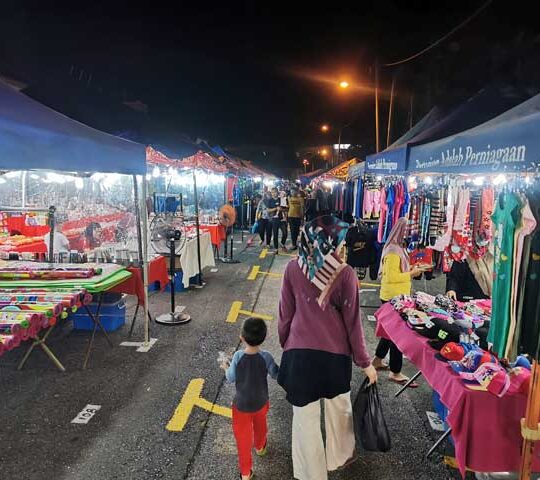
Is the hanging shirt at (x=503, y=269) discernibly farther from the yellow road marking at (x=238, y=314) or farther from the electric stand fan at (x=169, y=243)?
the electric stand fan at (x=169, y=243)

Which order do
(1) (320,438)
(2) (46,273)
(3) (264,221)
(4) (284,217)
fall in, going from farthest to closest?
(4) (284,217) < (3) (264,221) < (2) (46,273) < (1) (320,438)

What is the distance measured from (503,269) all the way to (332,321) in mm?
1087

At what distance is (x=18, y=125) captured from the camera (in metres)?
3.18

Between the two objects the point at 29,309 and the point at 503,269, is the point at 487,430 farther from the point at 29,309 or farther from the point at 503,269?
the point at 29,309

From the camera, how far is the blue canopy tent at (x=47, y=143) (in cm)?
319

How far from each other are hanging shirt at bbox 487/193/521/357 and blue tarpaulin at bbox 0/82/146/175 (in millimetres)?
3470

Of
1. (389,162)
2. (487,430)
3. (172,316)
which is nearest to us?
(487,430)

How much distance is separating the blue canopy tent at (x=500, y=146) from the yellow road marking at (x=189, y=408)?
2864 mm

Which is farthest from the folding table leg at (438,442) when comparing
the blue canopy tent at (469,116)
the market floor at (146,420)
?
the blue canopy tent at (469,116)

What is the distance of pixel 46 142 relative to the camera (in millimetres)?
3494

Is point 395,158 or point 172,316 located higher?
point 395,158

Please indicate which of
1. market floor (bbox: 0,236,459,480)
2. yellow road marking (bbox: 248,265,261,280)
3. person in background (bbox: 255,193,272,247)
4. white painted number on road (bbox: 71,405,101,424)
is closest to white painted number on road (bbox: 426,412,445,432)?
market floor (bbox: 0,236,459,480)

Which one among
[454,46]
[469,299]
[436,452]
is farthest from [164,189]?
[436,452]

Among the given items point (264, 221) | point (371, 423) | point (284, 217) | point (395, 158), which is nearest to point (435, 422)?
point (371, 423)
